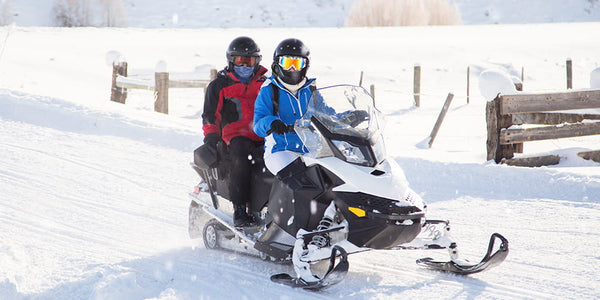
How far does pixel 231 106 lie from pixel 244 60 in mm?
396

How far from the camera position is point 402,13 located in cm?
4147

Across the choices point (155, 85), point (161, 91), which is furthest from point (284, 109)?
point (155, 85)

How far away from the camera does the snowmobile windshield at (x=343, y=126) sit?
402cm

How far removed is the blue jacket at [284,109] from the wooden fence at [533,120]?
15.0ft

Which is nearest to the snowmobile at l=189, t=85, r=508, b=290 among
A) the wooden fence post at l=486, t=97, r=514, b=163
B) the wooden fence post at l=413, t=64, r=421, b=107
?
the wooden fence post at l=486, t=97, r=514, b=163

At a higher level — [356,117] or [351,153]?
[356,117]

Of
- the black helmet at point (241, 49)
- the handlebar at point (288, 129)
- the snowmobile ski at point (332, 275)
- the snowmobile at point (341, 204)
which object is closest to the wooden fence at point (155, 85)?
the black helmet at point (241, 49)

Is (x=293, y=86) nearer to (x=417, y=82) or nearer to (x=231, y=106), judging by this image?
(x=231, y=106)

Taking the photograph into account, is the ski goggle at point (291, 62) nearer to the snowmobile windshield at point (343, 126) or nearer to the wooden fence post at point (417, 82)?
the snowmobile windshield at point (343, 126)

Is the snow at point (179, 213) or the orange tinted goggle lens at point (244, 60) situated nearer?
the snow at point (179, 213)

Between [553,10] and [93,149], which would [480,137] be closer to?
[93,149]

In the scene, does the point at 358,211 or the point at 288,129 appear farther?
the point at 288,129

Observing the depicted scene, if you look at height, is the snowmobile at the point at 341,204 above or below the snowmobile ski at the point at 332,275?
above

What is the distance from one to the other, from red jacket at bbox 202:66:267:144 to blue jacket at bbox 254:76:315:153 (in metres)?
0.55
